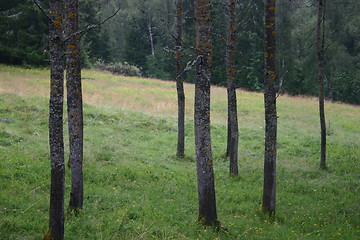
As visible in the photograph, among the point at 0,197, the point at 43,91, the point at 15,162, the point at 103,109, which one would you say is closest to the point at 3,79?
the point at 43,91

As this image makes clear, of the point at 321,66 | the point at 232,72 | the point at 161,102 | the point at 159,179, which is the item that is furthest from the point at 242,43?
the point at 159,179

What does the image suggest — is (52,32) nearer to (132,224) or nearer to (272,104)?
(132,224)

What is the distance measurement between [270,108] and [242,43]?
44.2 metres

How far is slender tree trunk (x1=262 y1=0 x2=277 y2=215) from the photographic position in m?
8.68

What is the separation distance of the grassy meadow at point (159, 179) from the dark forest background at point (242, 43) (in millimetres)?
11191

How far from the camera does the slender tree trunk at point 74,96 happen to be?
26.3ft

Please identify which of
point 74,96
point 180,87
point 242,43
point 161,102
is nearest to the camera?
point 74,96

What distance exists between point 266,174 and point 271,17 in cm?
403

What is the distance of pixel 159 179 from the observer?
11.8 m

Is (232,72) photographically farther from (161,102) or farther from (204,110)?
(161,102)

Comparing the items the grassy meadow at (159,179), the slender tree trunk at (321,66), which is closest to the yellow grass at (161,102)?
the grassy meadow at (159,179)

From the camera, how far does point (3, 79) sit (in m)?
25.2

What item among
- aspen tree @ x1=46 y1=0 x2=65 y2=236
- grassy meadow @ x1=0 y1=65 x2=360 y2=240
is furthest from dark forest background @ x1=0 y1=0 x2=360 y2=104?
aspen tree @ x1=46 y1=0 x2=65 y2=236

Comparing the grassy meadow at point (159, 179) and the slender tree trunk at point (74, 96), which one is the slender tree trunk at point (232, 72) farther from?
the slender tree trunk at point (74, 96)
